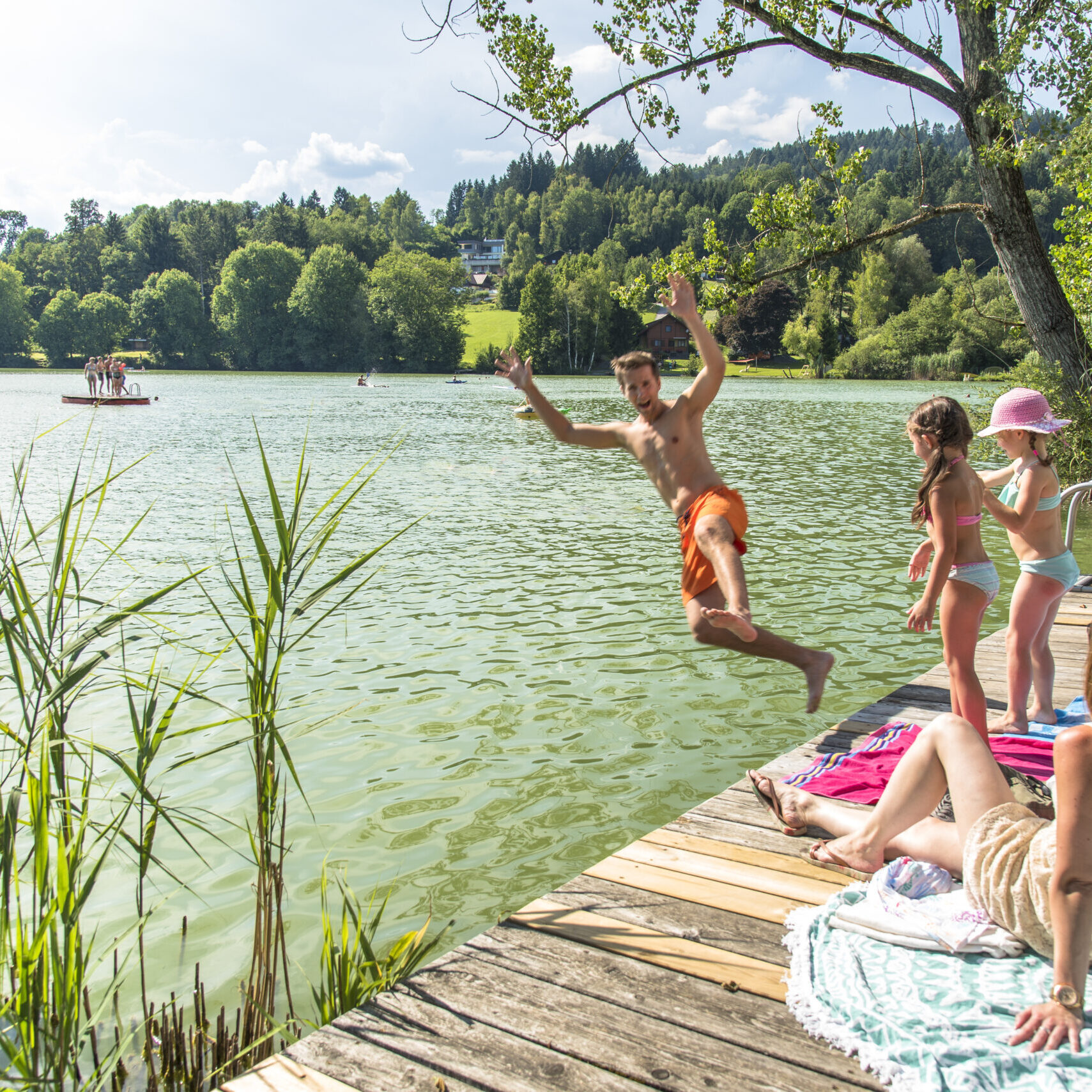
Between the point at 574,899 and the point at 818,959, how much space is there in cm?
98

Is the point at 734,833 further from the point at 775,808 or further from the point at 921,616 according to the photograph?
the point at 921,616

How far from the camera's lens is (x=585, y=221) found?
169750 mm

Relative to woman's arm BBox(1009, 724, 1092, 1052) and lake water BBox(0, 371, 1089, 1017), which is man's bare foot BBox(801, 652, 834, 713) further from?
woman's arm BBox(1009, 724, 1092, 1052)

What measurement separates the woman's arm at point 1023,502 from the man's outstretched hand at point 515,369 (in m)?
3.02

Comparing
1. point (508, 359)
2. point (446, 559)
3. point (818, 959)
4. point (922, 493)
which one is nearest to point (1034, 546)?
point (922, 493)

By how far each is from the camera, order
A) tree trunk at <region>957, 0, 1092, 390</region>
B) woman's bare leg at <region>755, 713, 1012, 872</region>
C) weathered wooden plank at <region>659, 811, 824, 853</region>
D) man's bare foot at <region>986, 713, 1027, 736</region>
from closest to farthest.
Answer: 1. woman's bare leg at <region>755, 713, 1012, 872</region>
2. weathered wooden plank at <region>659, 811, 824, 853</region>
3. man's bare foot at <region>986, 713, 1027, 736</region>
4. tree trunk at <region>957, 0, 1092, 390</region>

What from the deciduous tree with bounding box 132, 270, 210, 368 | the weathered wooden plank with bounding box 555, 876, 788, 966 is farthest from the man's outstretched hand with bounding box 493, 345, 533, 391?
the deciduous tree with bounding box 132, 270, 210, 368

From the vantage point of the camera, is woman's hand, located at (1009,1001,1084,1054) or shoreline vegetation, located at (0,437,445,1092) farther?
shoreline vegetation, located at (0,437,445,1092)

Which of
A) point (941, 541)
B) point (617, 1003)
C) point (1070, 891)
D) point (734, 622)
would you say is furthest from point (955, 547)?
point (617, 1003)

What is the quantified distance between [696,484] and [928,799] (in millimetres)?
2797

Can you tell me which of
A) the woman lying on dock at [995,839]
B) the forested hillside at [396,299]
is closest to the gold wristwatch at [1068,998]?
the woman lying on dock at [995,839]

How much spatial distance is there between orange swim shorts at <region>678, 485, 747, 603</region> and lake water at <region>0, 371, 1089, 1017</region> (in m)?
1.48

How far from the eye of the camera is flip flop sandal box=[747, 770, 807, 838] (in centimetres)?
421

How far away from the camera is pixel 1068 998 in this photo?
248 cm
